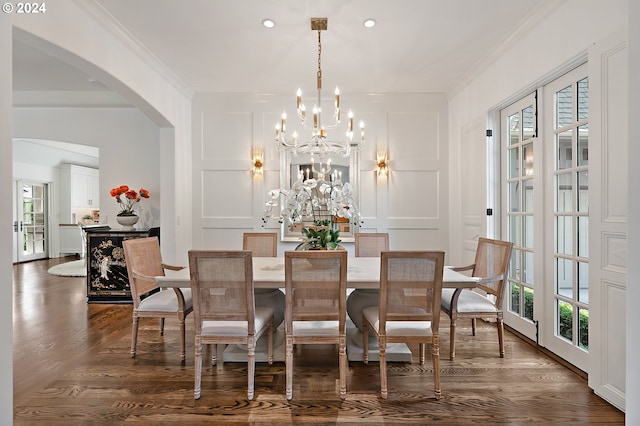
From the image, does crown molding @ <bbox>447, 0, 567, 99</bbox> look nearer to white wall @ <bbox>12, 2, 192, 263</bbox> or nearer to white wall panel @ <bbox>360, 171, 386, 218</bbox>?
white wall panel @ <bbox>360, 171, 386, 218</bbox>

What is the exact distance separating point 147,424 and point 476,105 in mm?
4235

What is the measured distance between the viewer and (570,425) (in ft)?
6.39

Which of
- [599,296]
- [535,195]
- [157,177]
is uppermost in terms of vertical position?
[157,177]

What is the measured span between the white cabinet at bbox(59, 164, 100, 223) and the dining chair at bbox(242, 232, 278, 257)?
7.61 m

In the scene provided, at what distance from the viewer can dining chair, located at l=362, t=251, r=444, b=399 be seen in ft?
6.97

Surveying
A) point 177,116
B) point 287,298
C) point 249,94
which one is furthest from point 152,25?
point 287,298

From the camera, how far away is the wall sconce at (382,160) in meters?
4.80

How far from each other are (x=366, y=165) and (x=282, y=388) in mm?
3227

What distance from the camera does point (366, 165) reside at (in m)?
4.85

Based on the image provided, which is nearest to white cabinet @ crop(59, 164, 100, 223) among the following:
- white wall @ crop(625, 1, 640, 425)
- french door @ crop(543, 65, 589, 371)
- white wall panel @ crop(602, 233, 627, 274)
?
french door @ crop(543, 65, 589, 371)

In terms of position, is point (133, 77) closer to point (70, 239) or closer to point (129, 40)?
point (129, 40)

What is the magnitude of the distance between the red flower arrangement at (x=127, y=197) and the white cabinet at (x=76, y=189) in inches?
209

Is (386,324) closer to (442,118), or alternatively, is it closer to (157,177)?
(442,118)

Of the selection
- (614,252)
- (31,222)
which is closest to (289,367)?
(614,252)
